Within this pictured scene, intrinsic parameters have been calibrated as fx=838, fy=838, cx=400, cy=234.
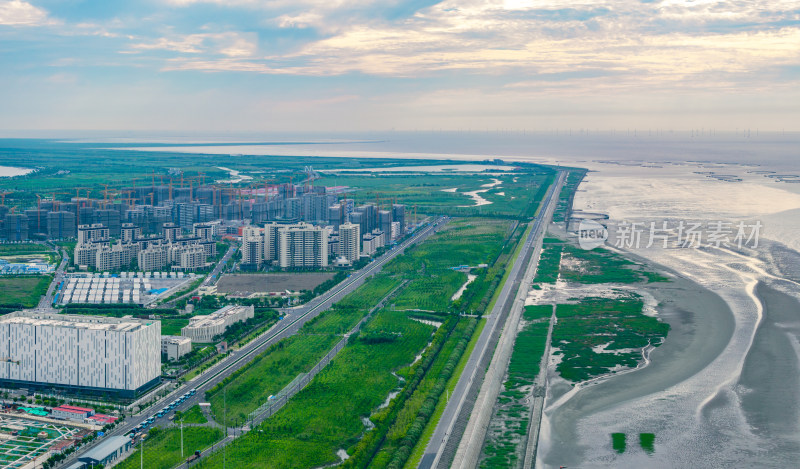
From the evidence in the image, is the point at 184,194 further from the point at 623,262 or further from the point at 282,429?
the point at 282,429

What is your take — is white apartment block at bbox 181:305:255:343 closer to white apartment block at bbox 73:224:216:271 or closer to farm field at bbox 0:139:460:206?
white apartment block at bbox 73:224:216:271

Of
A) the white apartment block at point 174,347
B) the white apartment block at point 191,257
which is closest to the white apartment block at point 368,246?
the white apartment block at point 191,257

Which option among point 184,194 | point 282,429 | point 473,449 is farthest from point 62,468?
point 184,194

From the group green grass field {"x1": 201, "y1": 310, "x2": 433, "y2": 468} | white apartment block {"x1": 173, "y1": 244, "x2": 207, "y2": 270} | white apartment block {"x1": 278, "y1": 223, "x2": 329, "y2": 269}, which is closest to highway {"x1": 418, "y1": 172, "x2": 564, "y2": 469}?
green grass field {"x1": 201, "y1": 310, "x2": 433, "y2": 468}

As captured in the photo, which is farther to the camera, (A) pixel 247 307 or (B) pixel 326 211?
(B) pixel 326 211

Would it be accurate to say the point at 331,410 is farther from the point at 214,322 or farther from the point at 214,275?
the point at 214,275
